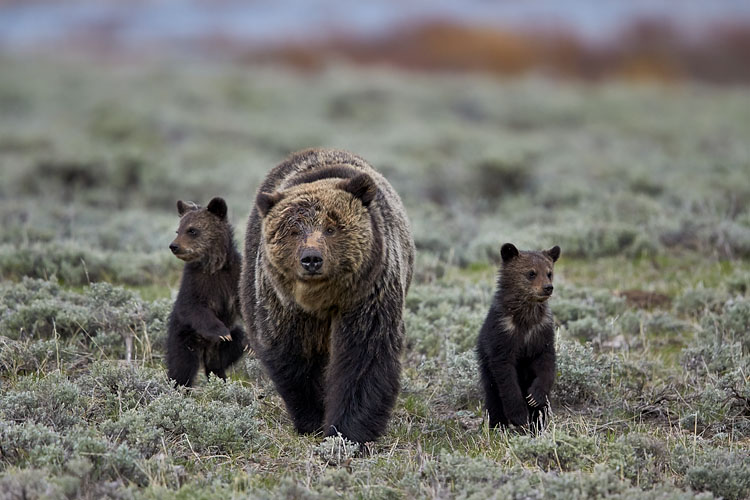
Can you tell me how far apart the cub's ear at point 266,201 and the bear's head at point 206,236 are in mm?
1465

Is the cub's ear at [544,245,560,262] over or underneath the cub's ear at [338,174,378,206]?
underneath

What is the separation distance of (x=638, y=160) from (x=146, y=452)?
15901 millimetres

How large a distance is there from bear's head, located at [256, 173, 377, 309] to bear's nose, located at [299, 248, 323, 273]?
0.02 metres

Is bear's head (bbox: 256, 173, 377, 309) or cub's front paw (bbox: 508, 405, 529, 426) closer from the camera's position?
bear's head (bbox: 256, 173, 377, 309)

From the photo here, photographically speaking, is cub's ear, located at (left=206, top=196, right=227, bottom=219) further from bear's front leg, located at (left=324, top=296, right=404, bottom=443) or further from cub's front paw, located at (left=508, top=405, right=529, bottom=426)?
cub's front paw, located at (left=508, top=405, right=529, bottom=426)

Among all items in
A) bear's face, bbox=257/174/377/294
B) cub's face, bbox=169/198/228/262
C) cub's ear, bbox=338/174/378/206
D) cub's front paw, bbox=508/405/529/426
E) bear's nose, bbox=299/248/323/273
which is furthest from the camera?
cub's face, bbox=169/198/228/262

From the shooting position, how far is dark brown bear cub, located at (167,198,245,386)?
284 inches

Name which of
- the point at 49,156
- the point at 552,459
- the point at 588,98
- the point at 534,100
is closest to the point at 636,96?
the point at 588,98

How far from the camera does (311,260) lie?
5.60m

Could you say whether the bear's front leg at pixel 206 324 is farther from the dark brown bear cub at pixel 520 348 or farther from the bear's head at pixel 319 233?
the dark brown bear cub at pixel 520 348

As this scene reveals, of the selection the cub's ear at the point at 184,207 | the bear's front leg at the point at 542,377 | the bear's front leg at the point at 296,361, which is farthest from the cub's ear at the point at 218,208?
the bear's front leg at the point at 542,377

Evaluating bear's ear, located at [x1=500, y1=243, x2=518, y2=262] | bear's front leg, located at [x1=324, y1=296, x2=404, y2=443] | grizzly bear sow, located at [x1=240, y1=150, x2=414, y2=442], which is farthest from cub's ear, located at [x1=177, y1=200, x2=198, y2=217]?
bear's ear, located at [x1=500, y1=243, x2=518, y2=262]

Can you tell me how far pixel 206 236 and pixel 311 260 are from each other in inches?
85.3

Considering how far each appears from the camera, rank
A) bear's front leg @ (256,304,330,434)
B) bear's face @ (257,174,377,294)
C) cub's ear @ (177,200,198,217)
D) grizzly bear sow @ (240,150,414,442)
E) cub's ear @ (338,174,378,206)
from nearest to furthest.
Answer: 1. bear's face @ (257,174,377,294)
2. grizzly bear sow @ (240,150,414,442)
3. cub's ear @ (338,174,378,206)
4. bear's front leg @ (256,304,330,434)
5. cub's ear @ (177,200,198,217)
